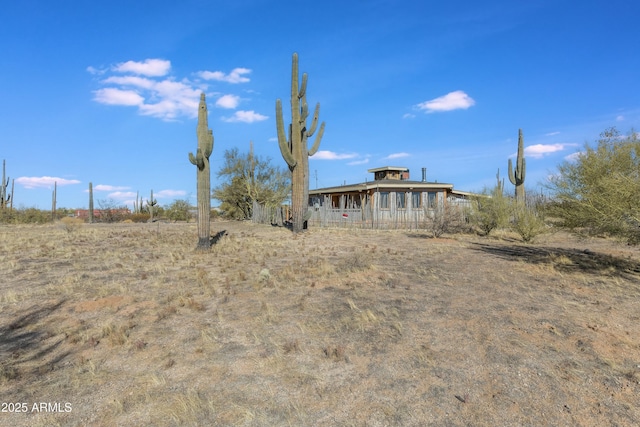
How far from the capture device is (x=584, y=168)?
Answer: 28.7ft

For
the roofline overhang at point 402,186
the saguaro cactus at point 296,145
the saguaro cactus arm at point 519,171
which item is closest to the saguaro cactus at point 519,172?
the saguaro cactus arm at point 519,171

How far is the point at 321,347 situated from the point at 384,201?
78.1 ft

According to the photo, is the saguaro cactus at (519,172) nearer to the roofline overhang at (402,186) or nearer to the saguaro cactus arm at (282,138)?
the roofline overhang at (402,186)

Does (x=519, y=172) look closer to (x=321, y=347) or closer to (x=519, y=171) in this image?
(x=519, y=171)

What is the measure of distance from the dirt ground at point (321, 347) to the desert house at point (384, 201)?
1234 cm

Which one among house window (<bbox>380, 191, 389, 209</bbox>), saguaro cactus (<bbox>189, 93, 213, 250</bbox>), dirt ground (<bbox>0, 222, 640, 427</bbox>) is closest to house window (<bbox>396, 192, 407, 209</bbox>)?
house window (<bbox>380, 191, 389, 209</bbox>)

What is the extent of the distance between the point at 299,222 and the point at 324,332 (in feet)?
43.0

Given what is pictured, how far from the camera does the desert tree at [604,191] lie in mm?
7536

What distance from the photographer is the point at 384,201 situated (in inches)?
1089

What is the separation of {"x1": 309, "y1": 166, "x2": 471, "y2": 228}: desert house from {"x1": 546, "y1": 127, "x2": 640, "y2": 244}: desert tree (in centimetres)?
904

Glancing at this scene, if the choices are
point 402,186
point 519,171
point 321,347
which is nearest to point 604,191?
point 321,347

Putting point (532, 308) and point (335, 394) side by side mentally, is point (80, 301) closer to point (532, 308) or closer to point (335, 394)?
point (335, 394)

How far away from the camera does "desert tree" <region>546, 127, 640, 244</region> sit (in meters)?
7.54

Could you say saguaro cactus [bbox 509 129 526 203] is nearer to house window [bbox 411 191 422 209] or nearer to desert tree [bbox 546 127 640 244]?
house window [bbox 411 191 422 209]
